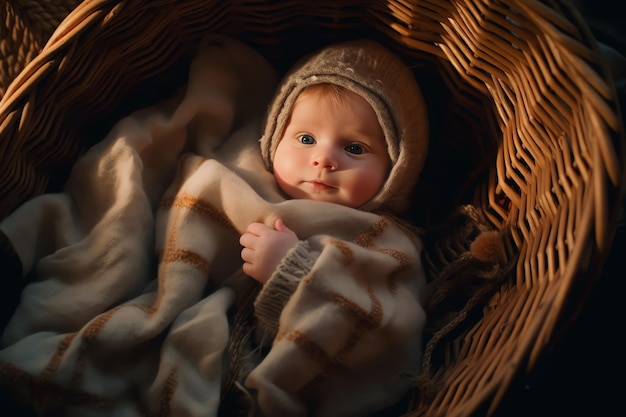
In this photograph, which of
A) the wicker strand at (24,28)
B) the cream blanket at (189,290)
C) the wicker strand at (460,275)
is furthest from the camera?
the wicker strand at (24,28)

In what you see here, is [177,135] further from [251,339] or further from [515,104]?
[515,104]

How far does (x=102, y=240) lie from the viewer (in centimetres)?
103

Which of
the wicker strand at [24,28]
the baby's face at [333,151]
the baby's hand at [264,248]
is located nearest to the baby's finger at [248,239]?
the baby's hand at [264,248]

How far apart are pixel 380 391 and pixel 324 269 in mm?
201

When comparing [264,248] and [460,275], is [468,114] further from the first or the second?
[264,248]

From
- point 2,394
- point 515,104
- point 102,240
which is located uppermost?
point 515,104

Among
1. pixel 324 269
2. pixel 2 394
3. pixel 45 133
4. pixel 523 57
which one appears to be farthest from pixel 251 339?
pixel 523 57

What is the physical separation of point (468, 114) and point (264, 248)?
0.47 metres

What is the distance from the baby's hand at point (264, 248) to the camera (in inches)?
38.4

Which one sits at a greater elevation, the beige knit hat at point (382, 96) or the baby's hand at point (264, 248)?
the beige knit hat at point (382, 96)

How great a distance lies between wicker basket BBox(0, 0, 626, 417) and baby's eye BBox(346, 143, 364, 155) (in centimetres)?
20

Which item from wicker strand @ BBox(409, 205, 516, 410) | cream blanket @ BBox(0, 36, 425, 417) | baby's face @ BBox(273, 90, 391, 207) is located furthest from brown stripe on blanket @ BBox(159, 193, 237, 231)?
wicker strand @ BBox(409, 205, 516, 410)

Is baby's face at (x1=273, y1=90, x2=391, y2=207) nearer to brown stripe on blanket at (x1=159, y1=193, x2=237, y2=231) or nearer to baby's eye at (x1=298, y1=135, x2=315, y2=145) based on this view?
baby's eye at (x1=298, y1=135, x2=315, y2=145)

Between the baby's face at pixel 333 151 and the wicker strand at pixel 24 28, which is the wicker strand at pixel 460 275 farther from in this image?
the wicker strand at pixel 24 28
